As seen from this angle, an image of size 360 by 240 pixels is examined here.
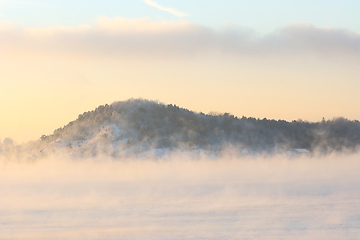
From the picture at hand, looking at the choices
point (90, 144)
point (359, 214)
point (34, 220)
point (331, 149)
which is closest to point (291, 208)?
point (359, 214)

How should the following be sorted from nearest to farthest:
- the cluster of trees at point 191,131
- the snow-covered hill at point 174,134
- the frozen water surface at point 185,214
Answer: the frozen water surface at point 185,214 < the snow-covered hill at point 174,134 < the cluster of trees at point 191,131

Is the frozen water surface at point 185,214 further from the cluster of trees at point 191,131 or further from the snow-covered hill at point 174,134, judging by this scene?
the cluster of trees at point 191,131

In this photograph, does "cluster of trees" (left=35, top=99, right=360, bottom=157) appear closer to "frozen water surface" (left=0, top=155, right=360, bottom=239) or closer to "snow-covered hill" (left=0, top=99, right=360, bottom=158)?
"snow-covered hill" (left=0, top=99, right=360, bottom=158)

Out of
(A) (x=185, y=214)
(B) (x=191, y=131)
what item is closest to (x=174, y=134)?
(B) (x=191, y=131)

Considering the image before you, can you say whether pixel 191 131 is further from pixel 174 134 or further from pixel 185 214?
pixel 185 214

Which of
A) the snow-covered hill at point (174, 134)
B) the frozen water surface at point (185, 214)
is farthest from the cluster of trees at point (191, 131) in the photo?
the frozen water surface at point (185, 214)

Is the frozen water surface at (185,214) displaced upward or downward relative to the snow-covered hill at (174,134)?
downward

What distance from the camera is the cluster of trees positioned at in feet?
462

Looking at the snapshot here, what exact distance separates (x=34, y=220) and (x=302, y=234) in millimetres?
17997

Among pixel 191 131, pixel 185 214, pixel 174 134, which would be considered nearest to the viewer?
pixel 185 214

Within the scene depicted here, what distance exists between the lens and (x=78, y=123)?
15200cm

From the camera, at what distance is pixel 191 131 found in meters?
144

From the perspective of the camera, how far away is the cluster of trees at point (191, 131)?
462ft

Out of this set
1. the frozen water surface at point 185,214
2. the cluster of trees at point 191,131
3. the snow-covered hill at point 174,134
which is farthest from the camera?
the cluster of trees at point 191,131
